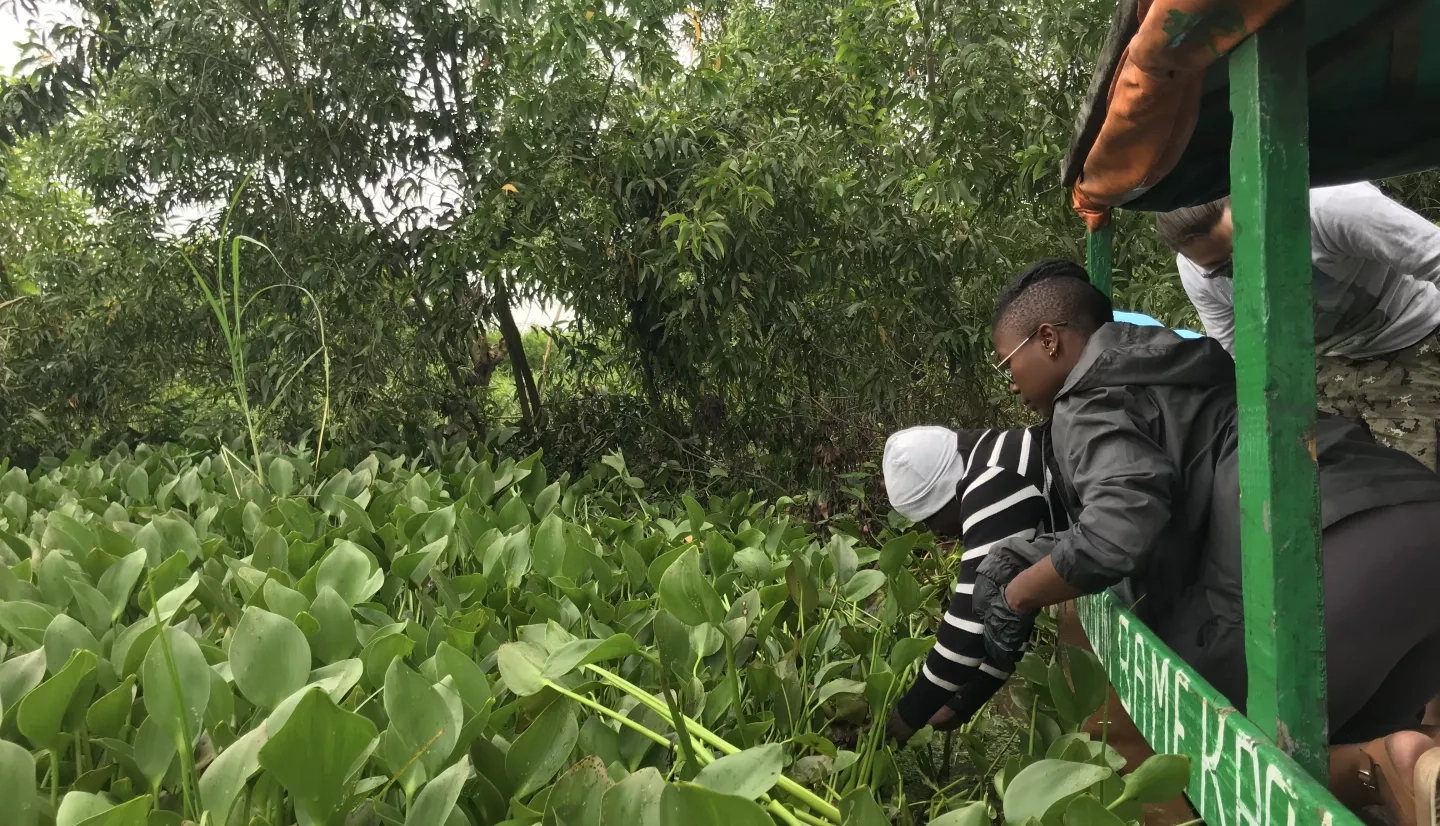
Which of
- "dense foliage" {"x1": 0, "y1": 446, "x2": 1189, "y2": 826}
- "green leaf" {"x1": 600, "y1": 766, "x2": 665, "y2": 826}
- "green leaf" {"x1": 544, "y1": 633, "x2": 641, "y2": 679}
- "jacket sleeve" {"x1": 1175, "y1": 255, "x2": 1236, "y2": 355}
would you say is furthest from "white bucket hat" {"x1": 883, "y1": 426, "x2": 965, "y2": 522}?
"green leaf" {"x1": 600, "y1": 766, "x2": 665, "y2": 826}

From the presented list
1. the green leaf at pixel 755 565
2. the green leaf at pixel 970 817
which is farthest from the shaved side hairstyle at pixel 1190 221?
the green leaf at pixel 970 817

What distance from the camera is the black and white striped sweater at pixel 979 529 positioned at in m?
1.50

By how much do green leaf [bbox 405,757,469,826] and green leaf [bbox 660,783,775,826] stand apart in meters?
0.27

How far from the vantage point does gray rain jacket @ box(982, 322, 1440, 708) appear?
1.27 meters

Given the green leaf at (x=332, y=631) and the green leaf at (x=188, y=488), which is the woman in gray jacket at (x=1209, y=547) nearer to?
the green leaf at (x=332, y=631)

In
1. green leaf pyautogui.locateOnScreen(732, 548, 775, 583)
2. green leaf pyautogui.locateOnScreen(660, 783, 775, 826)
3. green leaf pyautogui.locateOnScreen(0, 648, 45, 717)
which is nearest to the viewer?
green leaf pyautogui.locateOnScreen(660, 783, 775, 826)

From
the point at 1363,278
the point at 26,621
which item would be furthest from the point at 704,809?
the point at 1363,278

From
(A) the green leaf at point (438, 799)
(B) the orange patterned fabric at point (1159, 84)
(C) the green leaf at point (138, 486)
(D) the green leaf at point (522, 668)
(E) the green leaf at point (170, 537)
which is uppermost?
(B) the orange patterned fabric at point (1159, 84)

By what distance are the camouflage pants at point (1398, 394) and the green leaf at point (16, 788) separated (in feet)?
7.56

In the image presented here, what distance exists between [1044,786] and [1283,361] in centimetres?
48

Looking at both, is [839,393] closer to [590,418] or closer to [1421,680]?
[590,418]

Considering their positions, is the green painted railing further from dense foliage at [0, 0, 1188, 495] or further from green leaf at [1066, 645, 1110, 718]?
Answer: dense foliage at [0, 0, 1188, 495]

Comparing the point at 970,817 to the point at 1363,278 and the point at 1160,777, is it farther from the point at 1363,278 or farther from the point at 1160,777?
the point at 1363,278

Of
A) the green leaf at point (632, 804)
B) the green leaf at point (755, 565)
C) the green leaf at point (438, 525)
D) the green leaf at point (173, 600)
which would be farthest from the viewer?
the green leaf at point (438, 525)
